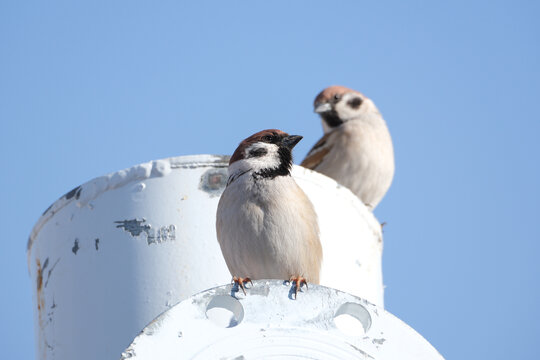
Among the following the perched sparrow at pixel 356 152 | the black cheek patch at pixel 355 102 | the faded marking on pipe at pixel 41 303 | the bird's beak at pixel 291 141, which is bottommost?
the faded marking on pipe at pixel 41 303

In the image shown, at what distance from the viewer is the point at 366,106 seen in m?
11.0

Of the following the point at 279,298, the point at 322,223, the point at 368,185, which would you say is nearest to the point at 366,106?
the point at 368,185

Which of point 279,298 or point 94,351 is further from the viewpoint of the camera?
point 94,351

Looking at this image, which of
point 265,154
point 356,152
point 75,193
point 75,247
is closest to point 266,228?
point 265,154

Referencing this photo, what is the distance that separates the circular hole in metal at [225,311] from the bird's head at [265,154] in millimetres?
2018

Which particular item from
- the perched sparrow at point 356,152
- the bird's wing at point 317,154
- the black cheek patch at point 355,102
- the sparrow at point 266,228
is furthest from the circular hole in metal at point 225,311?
the black cheek patch at point 355,102

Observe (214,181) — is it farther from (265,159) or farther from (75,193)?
(75,193)

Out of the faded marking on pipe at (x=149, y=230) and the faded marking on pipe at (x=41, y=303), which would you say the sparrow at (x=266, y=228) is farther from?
the faded marking on pipe at (x=41, y=303)

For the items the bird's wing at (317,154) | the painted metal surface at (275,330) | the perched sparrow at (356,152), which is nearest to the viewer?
the painted metal surface at (275,330)

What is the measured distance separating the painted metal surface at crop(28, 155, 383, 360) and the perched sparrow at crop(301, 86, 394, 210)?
4.15 m

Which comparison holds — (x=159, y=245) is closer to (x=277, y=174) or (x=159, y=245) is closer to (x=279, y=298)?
(x=277, y=174)

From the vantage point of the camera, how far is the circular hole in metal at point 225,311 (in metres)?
3.11

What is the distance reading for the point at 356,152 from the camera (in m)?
→ 10.1

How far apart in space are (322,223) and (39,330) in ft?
6.37
